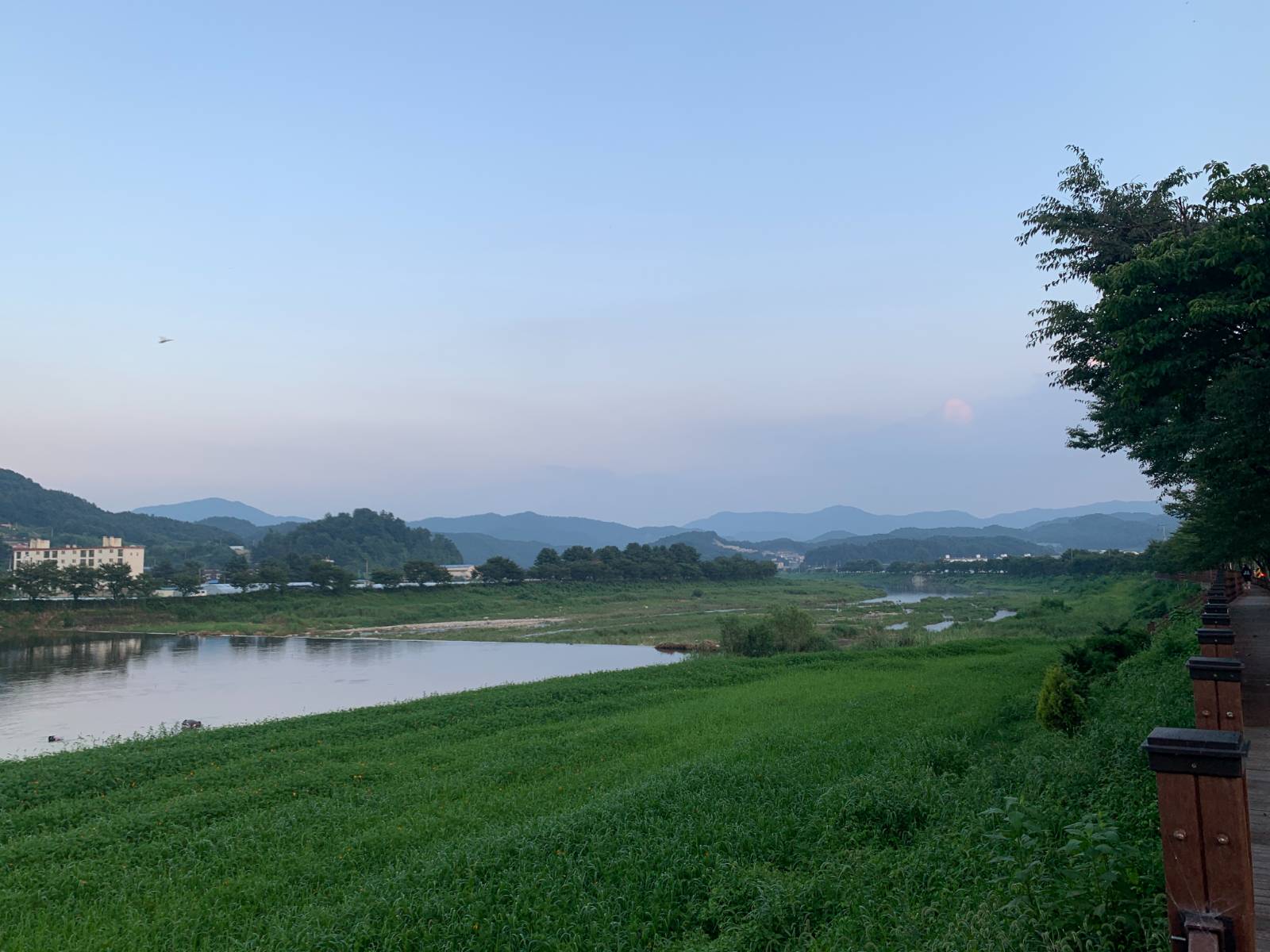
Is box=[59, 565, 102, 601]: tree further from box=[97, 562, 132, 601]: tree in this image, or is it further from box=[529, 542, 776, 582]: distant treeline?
box=[529, 542, 776, 582]: distant treeline

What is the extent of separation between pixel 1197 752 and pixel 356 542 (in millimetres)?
128275

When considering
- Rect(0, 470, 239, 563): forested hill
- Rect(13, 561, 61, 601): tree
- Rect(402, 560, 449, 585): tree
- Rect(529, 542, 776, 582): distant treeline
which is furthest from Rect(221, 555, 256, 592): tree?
Rect(0, 470, 239, 563): forested hill

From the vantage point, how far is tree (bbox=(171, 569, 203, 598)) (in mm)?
56031

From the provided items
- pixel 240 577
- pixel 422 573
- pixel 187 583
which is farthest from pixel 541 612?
pixel 187 583

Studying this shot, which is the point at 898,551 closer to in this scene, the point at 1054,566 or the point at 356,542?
the point at 1054,566

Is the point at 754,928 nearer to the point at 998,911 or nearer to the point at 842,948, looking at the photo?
the point at 842,948

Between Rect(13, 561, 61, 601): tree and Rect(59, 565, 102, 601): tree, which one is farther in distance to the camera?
Rect(59, 565, 102, 601): tree

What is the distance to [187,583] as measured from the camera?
56000 mm

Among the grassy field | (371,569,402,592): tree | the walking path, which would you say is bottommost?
the grassy field

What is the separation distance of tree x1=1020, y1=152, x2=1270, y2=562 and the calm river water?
1921 cm

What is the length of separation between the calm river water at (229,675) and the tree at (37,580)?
31.3ft

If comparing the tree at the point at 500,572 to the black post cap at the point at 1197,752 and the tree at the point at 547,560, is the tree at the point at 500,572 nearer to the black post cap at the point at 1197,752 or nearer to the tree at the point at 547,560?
the tree at the point at 547,560

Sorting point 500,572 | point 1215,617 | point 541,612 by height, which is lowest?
point 541,612

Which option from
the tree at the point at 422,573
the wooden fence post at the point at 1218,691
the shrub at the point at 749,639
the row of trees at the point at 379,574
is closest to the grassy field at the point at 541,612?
the row of trees at the point at 379,574
